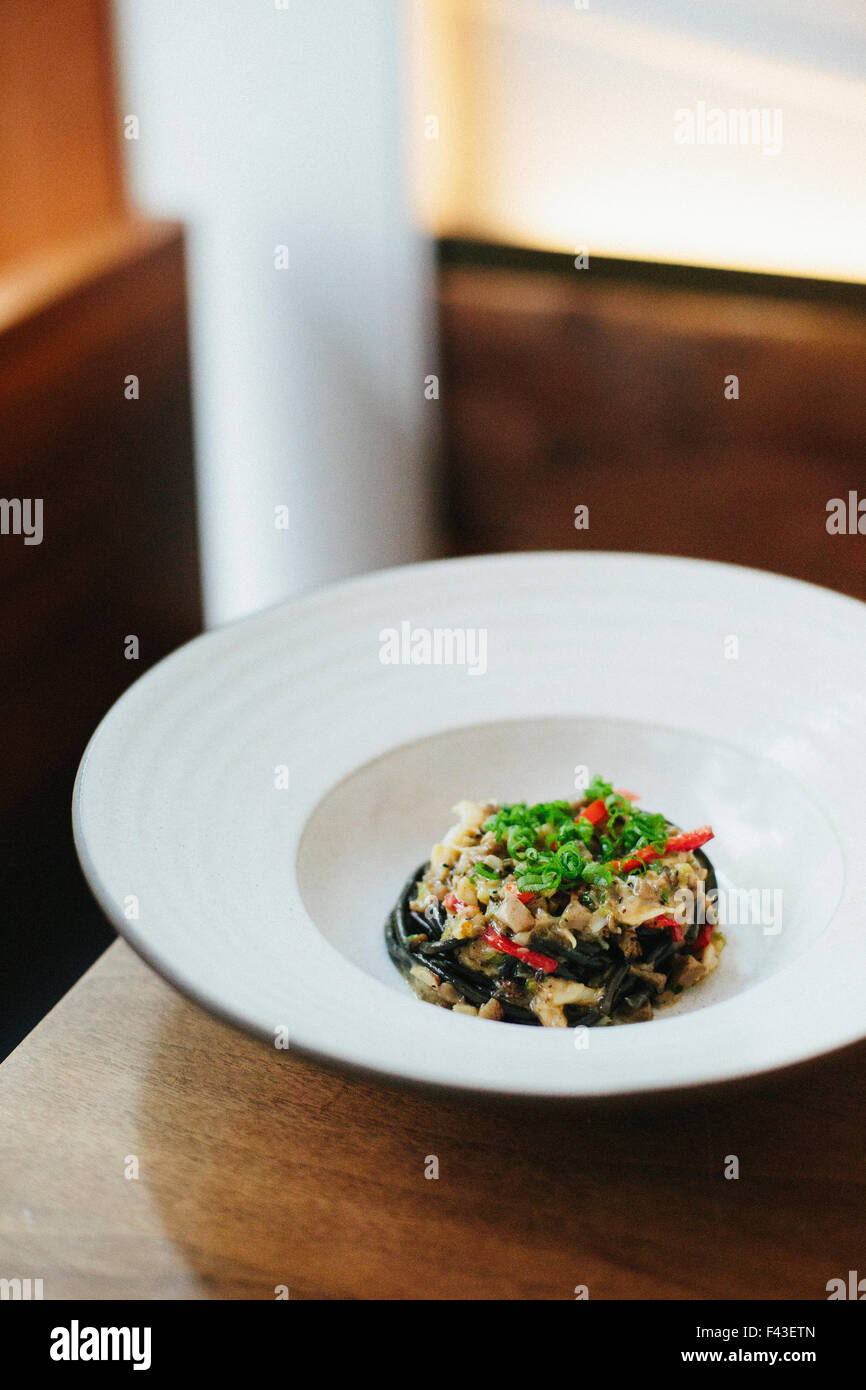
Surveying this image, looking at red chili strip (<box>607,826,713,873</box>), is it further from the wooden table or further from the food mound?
the wooden table

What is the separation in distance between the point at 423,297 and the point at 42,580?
2.37 meters

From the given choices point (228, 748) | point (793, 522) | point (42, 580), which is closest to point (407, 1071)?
point (228, 748)

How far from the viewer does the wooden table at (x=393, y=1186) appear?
106cm

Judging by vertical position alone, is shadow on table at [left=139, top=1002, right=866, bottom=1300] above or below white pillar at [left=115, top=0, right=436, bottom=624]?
below

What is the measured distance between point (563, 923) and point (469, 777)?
0.43m

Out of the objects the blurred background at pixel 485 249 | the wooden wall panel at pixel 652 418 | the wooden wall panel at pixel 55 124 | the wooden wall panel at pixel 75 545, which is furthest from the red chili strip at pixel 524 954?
the wooden wall panel at pixel 55 124

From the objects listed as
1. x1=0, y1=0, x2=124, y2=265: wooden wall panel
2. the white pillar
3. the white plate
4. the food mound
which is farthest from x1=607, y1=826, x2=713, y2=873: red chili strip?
x1=0, y1=0, x2=124, y2=265: wooden wall panel

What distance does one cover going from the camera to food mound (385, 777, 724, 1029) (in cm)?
129

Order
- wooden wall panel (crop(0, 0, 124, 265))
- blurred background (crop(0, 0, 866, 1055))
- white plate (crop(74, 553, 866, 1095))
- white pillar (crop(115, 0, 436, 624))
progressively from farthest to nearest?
white pillar (crop(115, 0, 436, 624)), blurred background (crop(0, 0, 866, 1055)), wooden wall panel (crop(0, 0, 124, 265)), white plate (crop(74, 553, 866, 1095))

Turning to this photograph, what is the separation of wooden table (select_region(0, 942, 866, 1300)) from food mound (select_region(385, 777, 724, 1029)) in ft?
0.43

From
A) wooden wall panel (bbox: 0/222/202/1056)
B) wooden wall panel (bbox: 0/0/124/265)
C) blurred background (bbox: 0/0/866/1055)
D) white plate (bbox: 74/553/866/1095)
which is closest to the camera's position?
white plate (bbox: 74/553/866/1095)

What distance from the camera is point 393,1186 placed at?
1143 millimetres

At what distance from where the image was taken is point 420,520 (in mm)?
4047

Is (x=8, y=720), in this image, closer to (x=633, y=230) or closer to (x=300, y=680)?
(x=300, y=680)
